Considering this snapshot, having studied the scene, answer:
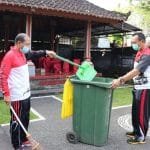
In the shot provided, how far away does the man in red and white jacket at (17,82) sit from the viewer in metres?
5.77

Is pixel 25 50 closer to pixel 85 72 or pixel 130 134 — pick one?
pixel 85 72

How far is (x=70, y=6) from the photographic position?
13984 mm

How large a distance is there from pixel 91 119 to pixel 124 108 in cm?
397

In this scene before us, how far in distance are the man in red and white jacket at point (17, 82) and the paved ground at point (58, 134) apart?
56 cm

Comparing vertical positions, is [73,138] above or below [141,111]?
below

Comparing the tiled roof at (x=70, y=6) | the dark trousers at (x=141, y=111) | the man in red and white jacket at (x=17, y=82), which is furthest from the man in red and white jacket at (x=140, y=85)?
the tiled roof at (x=70, y=6)

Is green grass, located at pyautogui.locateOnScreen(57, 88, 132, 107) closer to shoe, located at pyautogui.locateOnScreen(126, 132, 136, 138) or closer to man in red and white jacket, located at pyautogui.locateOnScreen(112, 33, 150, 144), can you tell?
shoe, located at pyautogui.locateOnScreen(126, 132, 136, 138)

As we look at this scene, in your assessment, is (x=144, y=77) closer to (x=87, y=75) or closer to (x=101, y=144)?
(x=87, y=75)

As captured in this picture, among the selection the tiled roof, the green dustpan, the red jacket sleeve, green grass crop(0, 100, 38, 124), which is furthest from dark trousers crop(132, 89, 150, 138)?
the tiled roof

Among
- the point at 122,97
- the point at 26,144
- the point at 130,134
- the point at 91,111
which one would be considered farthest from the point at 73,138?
the point at 122,97

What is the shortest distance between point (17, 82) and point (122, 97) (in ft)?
21.8

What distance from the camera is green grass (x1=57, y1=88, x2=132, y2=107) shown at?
11013mm

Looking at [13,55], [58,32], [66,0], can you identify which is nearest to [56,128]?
[13,55]

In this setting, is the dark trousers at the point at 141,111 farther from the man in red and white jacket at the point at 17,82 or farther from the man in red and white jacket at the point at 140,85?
the man in red and white jacket at the point at 17,82
